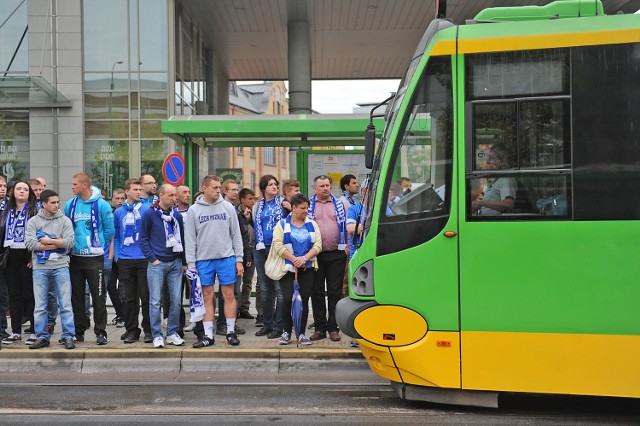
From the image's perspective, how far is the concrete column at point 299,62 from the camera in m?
22.9

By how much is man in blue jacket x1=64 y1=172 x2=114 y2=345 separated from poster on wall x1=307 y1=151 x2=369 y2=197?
4.17 m

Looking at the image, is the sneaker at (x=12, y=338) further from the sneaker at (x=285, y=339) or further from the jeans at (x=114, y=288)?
the sneaker at (x=285, y=339)

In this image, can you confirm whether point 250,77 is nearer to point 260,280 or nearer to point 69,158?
point 69,158

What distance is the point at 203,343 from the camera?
329 inches

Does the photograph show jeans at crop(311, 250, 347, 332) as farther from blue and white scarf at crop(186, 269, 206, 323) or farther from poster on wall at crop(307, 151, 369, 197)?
poster on wall at crop(307, 151, 369, 197)

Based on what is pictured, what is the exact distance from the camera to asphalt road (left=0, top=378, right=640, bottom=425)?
589 cm

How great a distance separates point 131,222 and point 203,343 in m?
1.95

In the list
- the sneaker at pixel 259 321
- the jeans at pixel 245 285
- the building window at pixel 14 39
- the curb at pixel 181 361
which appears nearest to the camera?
the curb at pixel 181 361

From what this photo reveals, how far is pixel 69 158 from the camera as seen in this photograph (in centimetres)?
2027

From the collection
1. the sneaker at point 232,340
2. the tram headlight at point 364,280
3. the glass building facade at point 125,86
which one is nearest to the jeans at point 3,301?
the sneaker at point 232,340

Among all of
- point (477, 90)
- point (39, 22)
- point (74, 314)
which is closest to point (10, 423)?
point (74, 314)

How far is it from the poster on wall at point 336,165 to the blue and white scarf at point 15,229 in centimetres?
478

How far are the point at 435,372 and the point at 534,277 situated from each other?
111 centimetres

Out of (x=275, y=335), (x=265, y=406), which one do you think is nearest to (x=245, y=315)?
(x=275, y=335)
